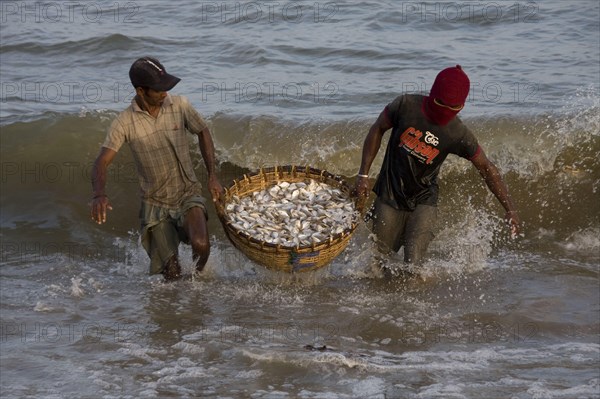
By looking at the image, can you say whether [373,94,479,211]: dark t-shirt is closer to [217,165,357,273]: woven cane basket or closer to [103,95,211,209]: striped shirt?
[217,165,357,273]: woven cane basket

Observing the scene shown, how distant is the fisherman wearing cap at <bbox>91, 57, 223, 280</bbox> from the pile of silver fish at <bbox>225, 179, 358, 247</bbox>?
0.31 m

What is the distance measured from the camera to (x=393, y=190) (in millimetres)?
6602

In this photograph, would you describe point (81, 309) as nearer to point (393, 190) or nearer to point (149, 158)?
point (149, 158)

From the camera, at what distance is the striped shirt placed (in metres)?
6.20

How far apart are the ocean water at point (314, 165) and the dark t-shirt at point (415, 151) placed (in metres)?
0.71

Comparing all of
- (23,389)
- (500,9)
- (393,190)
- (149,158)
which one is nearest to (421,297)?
(393,190)

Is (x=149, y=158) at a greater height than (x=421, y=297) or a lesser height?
greater

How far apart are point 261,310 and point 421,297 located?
1.25 meters

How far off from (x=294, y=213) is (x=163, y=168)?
1033 mm
